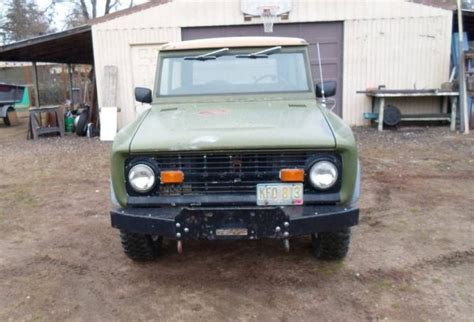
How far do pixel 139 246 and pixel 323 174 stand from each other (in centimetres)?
167

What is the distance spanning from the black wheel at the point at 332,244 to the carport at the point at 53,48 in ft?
33.6

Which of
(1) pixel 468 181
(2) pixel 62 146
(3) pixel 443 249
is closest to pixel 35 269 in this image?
(3) pixel 443 249

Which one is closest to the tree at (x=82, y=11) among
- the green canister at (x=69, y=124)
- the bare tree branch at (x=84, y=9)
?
the bare tree branch at (x=84, y=9)

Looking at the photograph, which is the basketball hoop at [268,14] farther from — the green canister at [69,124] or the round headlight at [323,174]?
the round headlight at [323,174]

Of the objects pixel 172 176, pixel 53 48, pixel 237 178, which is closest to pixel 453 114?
pixel 237 178

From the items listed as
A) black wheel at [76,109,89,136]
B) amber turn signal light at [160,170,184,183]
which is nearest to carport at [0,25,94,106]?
black wheel at [76,109,89,136]

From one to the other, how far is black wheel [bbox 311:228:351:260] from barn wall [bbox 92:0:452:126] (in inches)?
357

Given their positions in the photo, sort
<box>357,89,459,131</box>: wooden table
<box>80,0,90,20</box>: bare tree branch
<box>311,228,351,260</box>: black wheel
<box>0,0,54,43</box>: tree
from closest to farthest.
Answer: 1. <box>311,228,351,260</box>: black wheel
2. <box>357,89,459,131</box>: wooden table
3. <box>80,0,90,20</box>: bare tree branch
4. <box>0,0,54,43</box>: tree

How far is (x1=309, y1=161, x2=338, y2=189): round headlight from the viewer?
3.32 metres

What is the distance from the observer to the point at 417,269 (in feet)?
12.9

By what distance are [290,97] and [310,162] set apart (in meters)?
1.28

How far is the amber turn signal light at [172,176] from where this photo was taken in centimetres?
336

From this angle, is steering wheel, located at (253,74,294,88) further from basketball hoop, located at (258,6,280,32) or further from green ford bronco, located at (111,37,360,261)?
basketball hoop, located at (258,6,280,32)

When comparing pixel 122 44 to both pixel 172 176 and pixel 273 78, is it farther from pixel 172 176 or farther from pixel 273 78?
pixel 172 176
